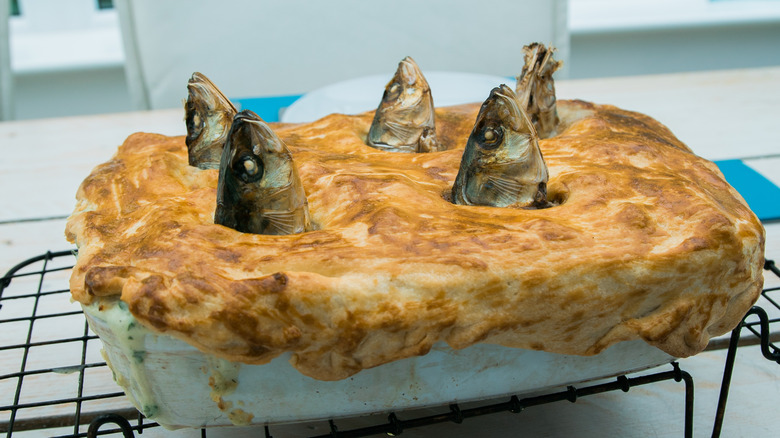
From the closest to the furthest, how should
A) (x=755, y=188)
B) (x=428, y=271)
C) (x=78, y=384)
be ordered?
(x=428, y=271) → (x=78, y=384) → (x=755, y=188)

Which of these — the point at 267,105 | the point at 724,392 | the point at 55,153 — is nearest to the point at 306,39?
the point at 267,105

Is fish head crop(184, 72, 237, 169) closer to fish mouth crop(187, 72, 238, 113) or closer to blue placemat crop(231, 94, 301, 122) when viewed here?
fish mouth crop(187, 72, 238, 113)

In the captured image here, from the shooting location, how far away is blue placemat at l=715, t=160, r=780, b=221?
1.28m

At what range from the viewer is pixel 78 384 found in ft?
3.03

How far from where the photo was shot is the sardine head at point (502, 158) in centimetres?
80

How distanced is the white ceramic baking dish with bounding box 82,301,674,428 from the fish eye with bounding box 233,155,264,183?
168 millimetres

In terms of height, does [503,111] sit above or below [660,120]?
above

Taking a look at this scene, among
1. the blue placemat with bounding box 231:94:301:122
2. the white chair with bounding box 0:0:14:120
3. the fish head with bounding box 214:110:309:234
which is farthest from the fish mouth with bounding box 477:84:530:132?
the white chair with bounding box 0:0:14:120

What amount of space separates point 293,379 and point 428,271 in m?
0.16

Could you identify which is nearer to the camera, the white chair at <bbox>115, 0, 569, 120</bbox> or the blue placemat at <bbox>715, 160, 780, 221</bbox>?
the blue placemat at <bbox>715, 160, 780, 221</bbox>

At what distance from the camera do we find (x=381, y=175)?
0.86 m

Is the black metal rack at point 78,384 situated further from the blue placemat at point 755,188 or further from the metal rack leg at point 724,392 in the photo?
the blue placemat at point 755,188

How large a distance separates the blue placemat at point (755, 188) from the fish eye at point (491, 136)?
0.68m

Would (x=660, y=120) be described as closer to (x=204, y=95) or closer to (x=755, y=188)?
(x=755, y=188)
